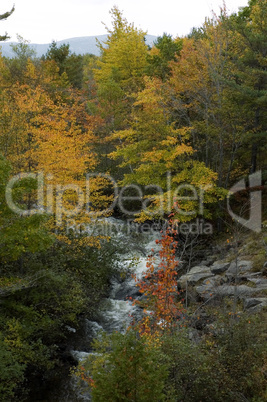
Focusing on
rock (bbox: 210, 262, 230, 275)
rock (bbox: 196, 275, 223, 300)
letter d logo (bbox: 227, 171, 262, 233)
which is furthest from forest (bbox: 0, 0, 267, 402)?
rock (bbox: 210, 262, 230, 275)

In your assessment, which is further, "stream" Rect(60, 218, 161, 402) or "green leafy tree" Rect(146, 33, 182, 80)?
"green leafy tree" Rect(146, 33, 182, 80)

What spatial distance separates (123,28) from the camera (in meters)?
32.8

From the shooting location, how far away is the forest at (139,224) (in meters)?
7.35

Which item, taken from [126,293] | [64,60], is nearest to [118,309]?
[126,293]

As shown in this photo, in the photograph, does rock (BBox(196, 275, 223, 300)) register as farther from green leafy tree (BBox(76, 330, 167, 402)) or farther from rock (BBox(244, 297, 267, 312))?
green leafy tree (BBox(76, 330, 167, 402))

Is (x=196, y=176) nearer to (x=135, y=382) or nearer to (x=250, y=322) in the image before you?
(x=250, y=322)

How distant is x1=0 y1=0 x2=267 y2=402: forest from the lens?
735 centimetres

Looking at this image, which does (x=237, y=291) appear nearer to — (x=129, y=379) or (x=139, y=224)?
(x=129, y=379)

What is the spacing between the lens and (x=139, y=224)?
22.5m

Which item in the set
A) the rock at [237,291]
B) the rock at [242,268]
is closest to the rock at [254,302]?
the rock at [237,291]

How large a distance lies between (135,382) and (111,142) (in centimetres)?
2325

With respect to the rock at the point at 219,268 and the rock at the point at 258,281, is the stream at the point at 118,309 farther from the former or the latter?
the rock at the point at 258,281

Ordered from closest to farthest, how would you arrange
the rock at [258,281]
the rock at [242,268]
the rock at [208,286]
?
the rock at [258,281] < the rock at [208,286] < the rock at [242,268]

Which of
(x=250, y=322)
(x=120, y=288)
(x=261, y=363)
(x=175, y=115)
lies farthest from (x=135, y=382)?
(x=175, y=115)
